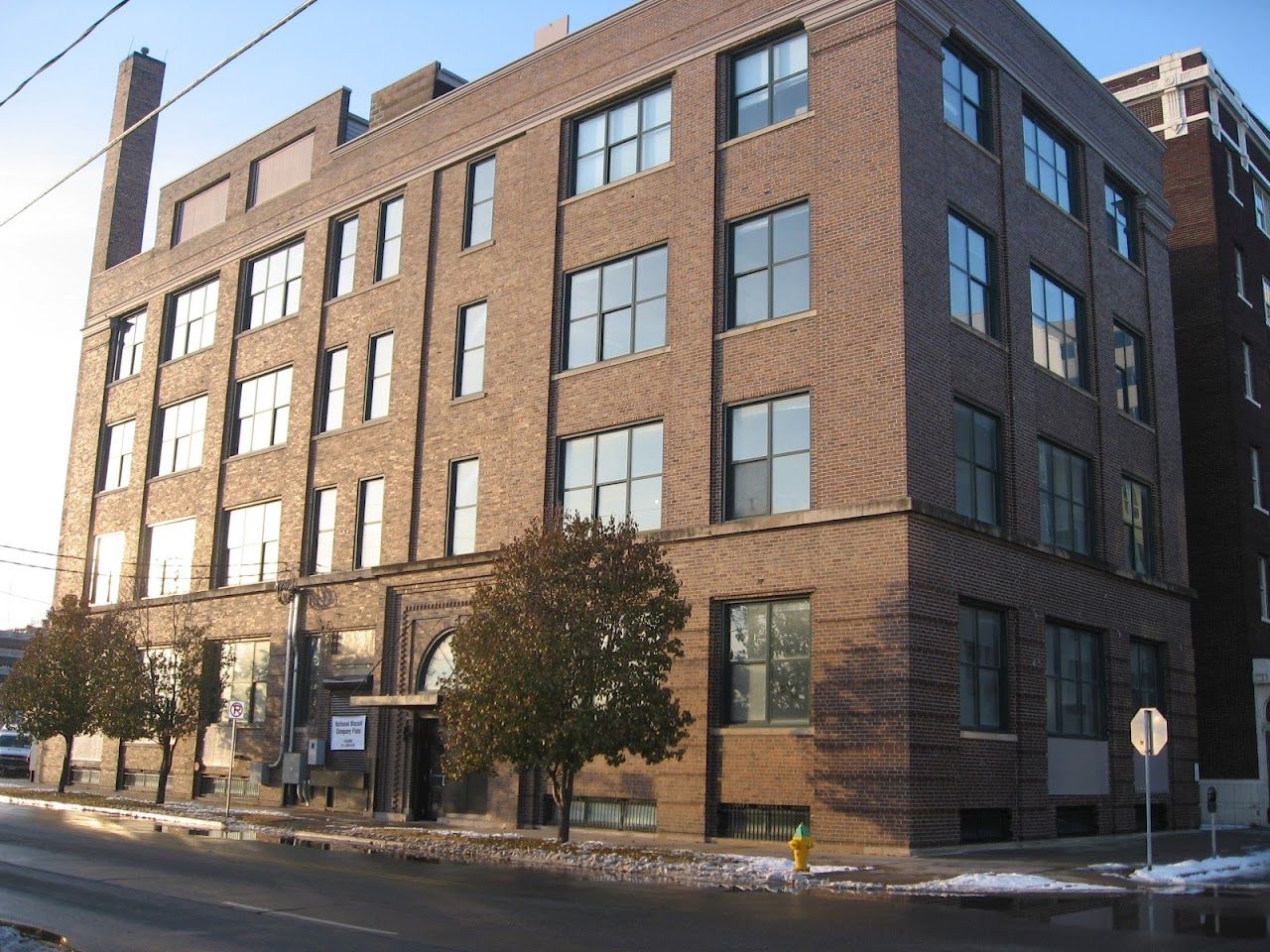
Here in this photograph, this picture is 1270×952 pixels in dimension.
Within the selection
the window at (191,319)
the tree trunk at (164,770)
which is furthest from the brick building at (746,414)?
the tree trunk at (164,770)

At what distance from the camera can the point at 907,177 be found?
76.1 feet

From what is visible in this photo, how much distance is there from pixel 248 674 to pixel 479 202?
1395 centimetres

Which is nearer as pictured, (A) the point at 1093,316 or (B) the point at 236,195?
(A) the point at 1093,316

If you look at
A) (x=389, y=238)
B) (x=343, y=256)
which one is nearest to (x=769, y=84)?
(x=389, y=238)

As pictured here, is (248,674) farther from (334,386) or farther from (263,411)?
(334,386)

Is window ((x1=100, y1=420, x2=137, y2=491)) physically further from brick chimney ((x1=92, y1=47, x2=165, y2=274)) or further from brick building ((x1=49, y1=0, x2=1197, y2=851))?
brick chimney ((x1=92, y1=47, x2=165, y2=274))

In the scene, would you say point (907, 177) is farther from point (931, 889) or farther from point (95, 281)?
point (95, 281)

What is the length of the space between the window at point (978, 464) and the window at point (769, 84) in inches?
269

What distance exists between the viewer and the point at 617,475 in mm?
26188

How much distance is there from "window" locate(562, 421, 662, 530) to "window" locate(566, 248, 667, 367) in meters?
1.83

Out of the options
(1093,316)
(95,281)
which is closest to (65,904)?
(1093,316)

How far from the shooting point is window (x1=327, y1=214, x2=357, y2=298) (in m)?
34.4

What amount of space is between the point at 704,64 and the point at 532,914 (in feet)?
61.3

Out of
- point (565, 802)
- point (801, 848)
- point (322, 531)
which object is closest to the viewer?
point (801, 848)
